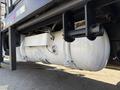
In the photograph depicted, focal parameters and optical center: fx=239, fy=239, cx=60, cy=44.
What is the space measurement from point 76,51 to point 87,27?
691 mm

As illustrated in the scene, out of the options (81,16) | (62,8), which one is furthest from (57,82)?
(62,8)

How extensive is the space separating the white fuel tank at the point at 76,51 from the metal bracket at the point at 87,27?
0.81ft

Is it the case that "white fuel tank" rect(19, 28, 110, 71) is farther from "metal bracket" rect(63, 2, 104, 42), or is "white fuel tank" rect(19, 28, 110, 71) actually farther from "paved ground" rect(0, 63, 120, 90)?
"paved ground" rect(0, 63, 120, 90)

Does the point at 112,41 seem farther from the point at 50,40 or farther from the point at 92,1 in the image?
the point at 50,40

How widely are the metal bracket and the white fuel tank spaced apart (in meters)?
0.25

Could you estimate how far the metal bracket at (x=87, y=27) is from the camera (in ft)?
6.15

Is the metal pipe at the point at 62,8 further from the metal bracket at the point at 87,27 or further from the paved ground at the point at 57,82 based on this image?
the paved ground at the point at 57,82

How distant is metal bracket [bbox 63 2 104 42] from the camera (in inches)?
73.8

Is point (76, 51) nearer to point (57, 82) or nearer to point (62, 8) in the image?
point (62, 8)

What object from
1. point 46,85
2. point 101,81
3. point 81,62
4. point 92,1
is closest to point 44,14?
point 81,62

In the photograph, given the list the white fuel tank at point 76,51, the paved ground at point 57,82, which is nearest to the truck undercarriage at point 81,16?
the white fuel tank at point 76,51

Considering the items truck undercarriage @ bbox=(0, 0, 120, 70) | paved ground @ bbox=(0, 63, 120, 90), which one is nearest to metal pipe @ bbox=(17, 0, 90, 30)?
truck undercarriage @ bbox=(0, 0, 120, 70)

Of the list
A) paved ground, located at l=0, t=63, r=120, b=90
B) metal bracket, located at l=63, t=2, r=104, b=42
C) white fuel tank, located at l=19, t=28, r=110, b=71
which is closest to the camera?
metal bracket, located at l=63, t=2, r=104, b=42

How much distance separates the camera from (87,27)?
1.91 meters
